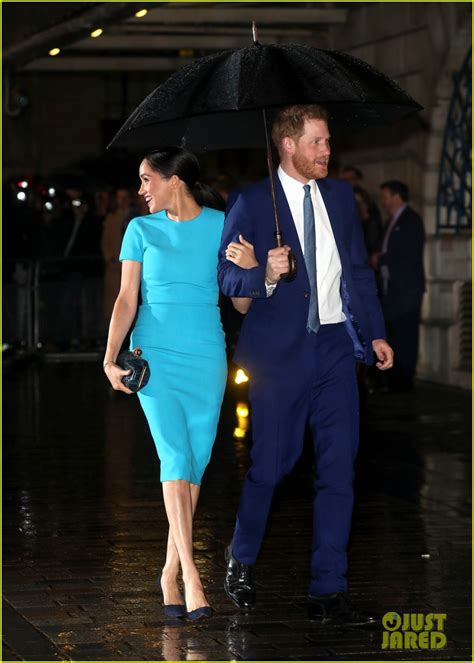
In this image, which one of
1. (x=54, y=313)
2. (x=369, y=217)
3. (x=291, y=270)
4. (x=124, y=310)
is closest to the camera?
(x=291, y=270)

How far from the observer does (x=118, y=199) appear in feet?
70.1

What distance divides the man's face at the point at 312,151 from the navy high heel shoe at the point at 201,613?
1774 millimetres

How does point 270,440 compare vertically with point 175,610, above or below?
above

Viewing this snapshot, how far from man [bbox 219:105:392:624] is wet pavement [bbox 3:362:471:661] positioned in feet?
1.14

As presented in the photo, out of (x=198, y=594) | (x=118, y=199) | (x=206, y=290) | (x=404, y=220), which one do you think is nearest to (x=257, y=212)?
(x=206, y=290)

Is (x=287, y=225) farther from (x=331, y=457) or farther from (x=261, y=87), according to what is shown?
(x=331, y=457)

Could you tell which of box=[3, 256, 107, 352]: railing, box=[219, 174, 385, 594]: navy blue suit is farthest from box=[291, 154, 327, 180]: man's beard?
box=[3, 256, 107, 352]: railing

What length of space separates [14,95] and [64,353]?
636 cm

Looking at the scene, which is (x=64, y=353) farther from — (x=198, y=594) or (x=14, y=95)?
(x=198, y=594)

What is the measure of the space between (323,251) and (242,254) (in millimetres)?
402

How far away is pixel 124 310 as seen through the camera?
23.1ft

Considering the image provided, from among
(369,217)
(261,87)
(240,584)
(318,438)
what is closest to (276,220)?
(261,87)

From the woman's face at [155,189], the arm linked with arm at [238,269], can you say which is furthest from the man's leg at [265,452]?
the woman's face at [155,189]

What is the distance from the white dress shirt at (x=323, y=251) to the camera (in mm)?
7016
